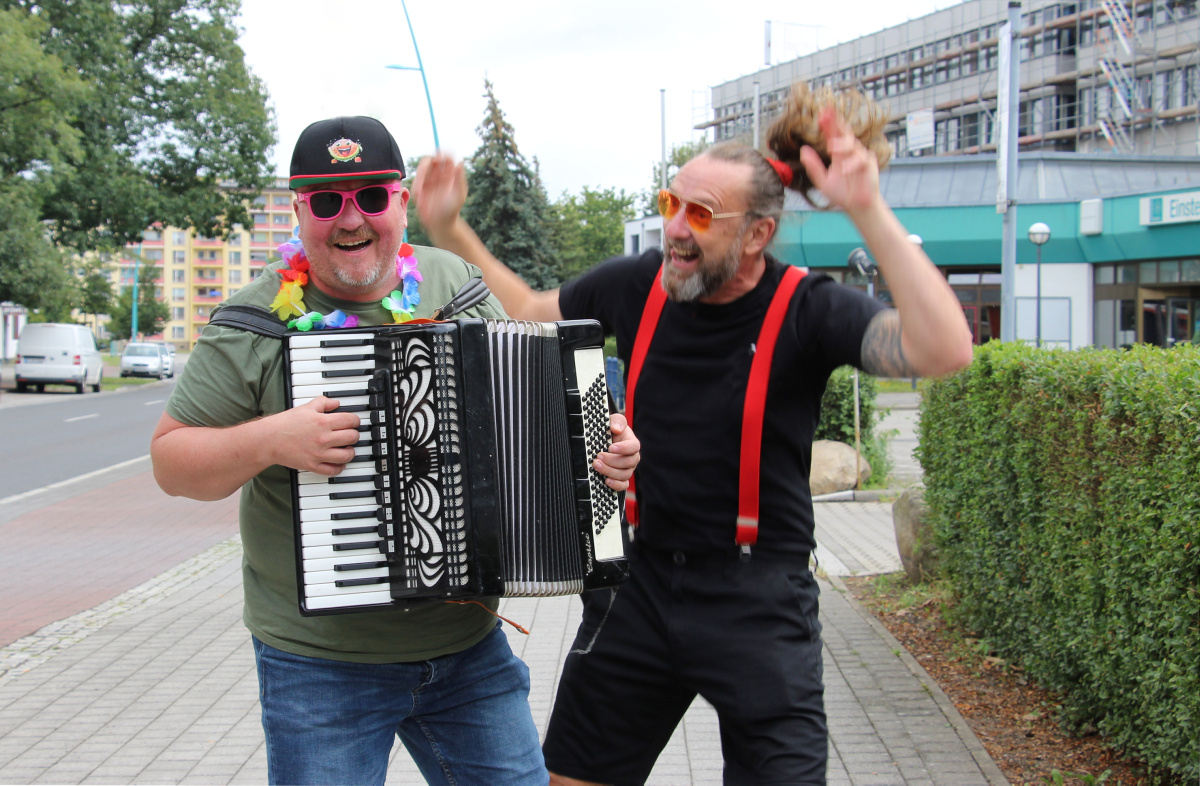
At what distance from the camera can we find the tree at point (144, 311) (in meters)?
77.6

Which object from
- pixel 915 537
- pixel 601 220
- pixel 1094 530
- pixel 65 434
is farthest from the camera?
pixel 601 220

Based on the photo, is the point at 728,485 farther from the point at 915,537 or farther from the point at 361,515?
the point at 915,537

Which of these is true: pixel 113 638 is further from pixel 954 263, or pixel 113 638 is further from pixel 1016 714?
pixel 954 263

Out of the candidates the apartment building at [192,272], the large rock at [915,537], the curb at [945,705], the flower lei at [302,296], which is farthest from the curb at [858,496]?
the apartment building at [192,272]

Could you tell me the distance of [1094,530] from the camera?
3.96 m

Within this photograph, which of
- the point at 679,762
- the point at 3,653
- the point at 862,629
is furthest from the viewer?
→ the point at 862,629

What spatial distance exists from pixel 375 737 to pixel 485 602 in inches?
16.1

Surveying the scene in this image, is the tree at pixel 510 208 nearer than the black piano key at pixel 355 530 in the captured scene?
No

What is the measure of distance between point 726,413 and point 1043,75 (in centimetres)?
5525

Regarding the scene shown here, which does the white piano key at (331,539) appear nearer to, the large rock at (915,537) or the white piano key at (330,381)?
the white piano key at (330,381)

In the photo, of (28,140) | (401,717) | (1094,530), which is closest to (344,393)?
(401,717)

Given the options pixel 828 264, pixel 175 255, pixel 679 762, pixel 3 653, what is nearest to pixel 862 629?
pixel 679 762

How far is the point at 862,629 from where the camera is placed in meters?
6.34

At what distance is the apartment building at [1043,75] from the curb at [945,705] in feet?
107
